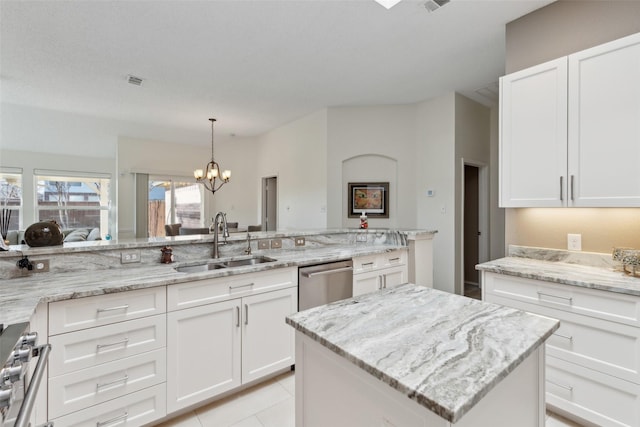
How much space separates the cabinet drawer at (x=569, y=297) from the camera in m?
1.55

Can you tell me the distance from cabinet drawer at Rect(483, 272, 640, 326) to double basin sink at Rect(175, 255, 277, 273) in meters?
1.66

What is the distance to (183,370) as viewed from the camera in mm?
1787

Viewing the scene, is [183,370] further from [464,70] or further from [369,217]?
[464,70]

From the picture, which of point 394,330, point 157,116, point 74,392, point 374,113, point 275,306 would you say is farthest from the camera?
point 157,116

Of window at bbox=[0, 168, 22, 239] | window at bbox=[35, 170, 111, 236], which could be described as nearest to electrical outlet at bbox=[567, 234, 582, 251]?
window at bbox=[35, 170, 111, 236]

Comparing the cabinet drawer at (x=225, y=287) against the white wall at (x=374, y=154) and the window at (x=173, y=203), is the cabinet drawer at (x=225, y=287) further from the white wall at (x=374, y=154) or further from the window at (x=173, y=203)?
the window at (x=173, y=203)

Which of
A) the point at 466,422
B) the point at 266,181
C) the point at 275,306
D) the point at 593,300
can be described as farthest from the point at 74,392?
the point at 266,181

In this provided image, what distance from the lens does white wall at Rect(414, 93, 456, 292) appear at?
4.16 metres

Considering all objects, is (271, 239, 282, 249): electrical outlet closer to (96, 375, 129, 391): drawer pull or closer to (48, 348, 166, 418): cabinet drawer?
(48, 348, 166, 418): cabinet drawer

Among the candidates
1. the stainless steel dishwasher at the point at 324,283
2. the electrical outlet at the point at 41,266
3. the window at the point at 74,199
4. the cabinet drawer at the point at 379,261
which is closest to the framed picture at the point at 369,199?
the cabinet drawer at the point at 379,261

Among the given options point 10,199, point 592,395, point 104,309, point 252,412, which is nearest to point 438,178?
point 592,395

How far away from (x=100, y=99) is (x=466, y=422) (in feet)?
18.6

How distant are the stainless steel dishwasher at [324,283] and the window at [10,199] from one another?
796cm

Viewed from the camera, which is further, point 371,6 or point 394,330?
point 371,6
